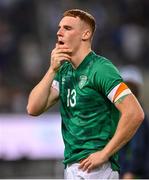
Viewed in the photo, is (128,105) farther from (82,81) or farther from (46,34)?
(46,34)

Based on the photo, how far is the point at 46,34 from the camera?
16.1 metres

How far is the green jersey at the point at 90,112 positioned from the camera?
533 centimetres

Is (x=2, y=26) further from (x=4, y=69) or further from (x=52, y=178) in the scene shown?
(x=52, y=178)

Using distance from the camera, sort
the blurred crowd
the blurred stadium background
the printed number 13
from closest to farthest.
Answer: the printed number 13 → the blurred stadium background → the blurred crowd

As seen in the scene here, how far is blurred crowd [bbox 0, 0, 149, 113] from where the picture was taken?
15242 mm

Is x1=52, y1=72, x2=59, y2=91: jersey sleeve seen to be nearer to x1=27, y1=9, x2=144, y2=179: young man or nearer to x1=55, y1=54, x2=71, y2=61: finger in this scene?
x1=27, y1=9, x2=144, y2=179: young man

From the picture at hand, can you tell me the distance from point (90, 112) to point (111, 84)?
10.7 inches

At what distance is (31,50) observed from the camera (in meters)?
15.9

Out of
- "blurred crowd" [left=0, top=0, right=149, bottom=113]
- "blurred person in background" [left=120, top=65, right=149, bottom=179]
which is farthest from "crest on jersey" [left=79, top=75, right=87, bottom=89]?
"blurred crowd" [left=0, top=0, right=149, bottom=113]

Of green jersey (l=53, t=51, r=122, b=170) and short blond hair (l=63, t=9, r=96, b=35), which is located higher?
short blond hair (l=63, t=9, r=96, b=35)

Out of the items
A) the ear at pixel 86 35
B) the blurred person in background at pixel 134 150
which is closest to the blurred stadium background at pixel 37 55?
the blurred person in background at pixel 134 150

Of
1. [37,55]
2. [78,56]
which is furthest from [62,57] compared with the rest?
[37,55]

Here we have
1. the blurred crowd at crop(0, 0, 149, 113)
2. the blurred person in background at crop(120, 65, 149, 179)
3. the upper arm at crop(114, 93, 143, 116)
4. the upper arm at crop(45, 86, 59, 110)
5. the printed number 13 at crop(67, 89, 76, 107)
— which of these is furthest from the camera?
the blurred crowd at crop(0, 0, 149, 113)

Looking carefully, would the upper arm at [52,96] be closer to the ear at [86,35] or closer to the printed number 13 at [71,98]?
the printed number 13 at [71,98]
